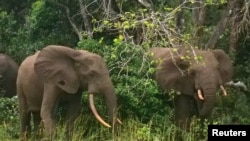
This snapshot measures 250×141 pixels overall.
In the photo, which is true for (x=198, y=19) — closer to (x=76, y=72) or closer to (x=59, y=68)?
(x=76, y=72)

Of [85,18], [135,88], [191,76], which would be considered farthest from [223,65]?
[85,18]

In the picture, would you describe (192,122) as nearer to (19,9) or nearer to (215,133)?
(215,133)

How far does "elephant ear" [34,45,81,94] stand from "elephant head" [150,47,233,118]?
1411 mm

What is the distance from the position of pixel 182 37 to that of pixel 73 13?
5.40 metres

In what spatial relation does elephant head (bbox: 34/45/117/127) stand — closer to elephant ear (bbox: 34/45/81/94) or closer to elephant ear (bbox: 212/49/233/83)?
elephant ear (bbox: 34/45/81/94)

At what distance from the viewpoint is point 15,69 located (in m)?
15.7

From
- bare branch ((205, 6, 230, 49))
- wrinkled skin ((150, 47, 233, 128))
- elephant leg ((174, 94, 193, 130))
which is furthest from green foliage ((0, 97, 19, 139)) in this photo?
bare branch ((205, 6, 230, 49))

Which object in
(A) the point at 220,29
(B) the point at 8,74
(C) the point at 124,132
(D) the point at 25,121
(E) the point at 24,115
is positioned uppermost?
(A) the point at 220,29

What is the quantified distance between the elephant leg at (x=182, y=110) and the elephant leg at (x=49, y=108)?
2298 millimetres

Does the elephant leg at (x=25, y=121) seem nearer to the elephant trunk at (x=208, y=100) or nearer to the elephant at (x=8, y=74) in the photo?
the elephant trunk at (x=208, y=100)

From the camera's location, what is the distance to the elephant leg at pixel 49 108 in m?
11.1

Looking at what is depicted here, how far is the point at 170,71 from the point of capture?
1259 cm

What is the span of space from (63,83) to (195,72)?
2332mm

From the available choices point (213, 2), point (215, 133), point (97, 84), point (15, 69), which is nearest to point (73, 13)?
point (15, 69)
